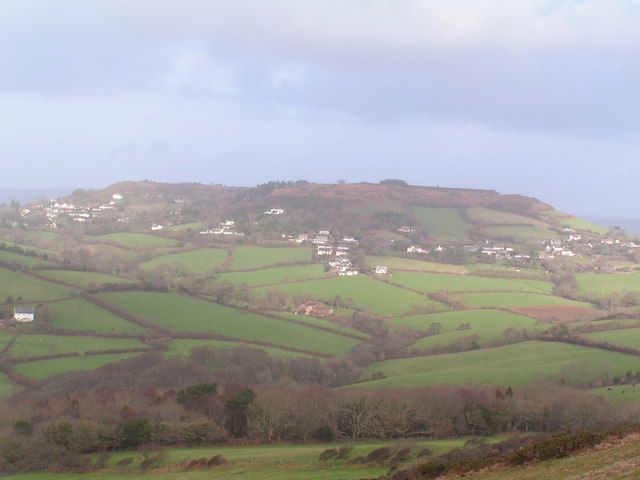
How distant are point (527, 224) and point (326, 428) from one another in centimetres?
9531

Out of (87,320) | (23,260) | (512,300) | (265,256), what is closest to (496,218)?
(265,256)

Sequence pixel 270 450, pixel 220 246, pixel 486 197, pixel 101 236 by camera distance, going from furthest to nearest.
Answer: pixel 486 197 → pixel 101 236 → pixel 220 246 → pixel 270 450

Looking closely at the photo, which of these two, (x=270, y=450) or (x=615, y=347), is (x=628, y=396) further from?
(x=270, y=450)

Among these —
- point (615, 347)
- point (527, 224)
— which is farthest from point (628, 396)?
point (527, 224)

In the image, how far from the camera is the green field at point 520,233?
111 m

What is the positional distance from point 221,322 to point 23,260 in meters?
26.4

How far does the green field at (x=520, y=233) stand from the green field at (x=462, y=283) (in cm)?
2726

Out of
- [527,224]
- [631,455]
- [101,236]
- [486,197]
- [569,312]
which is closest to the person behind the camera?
[631,455]

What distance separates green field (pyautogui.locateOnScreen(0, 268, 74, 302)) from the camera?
6072cm

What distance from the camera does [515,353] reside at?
163ft

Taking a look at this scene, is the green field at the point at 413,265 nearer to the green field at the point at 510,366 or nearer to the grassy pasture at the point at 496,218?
the grassy pasture at the point at 496,218

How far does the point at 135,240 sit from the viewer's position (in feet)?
336

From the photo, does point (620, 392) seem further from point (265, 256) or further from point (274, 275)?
point (265, 256)

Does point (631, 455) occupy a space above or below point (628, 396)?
above
